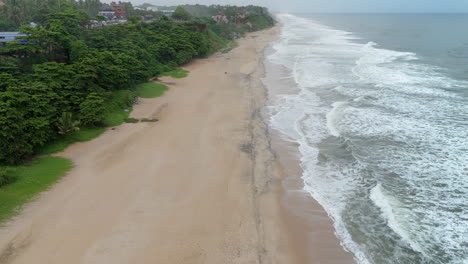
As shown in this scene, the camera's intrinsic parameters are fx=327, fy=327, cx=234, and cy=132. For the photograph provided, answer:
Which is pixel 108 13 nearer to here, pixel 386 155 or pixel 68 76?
pixel 68 76

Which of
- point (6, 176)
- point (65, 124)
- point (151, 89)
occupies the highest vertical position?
point (151, 89)

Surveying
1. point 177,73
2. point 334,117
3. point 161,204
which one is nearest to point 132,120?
point 161,204

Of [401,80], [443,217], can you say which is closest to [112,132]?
[443,217]

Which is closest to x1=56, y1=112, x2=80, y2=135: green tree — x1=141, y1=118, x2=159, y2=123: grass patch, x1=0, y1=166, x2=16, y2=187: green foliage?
x1=0, y1=166, x2=16, y2=187: green foliage

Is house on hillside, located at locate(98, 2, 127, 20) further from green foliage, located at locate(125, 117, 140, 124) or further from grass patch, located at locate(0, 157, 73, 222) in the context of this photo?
grass patch, located at locate(0, 157, 73, 222)

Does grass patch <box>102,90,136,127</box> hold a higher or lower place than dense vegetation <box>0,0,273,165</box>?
lower

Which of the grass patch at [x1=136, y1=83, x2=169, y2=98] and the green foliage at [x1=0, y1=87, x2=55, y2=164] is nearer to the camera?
the green foliage at [x1=0, y1=87, x2=55, y2=164]

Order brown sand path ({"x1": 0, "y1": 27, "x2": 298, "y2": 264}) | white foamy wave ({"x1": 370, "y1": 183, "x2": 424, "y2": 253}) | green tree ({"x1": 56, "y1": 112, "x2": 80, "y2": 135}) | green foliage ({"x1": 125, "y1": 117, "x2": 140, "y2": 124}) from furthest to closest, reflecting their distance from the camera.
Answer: green foliage ({"x1": 125, "y1": 117, "x2": 140, "y2": 124}) → green tree ({"x1": 56, "y1": 112, "x2": 80, "y2": 135}) → white foamy wave ({"x1": 370, "y1": 183, "x2": 424, "y2": 253}) → brown sand path ({"x1": 0, "y1": 27, "x2": 298, "y2": 264})
